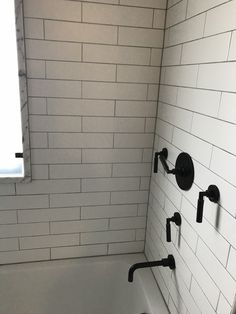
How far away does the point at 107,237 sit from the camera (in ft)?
5.33

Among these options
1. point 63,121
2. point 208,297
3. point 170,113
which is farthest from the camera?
point 63,121

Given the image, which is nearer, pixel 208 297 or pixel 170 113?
pixel 208 297

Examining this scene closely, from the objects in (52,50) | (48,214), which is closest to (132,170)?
(48,214)

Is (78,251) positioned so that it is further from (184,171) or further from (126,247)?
(184,171)

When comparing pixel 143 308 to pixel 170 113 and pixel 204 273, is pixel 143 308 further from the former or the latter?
pixel 170 113

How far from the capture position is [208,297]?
0.93 m

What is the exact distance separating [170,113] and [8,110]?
0.80 metres

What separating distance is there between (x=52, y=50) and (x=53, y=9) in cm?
17

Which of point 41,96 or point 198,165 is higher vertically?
point 41,96

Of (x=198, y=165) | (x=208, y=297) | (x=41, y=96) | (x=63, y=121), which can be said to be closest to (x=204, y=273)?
(x=208, y=297)

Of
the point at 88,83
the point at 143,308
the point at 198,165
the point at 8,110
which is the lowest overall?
the point at 143,308

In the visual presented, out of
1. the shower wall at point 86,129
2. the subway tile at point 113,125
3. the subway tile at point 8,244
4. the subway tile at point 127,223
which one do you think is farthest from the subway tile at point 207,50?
the subway tile at point 8,244

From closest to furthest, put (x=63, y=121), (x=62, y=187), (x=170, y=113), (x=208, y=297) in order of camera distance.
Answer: (x=208, y=297) < (x=170, y=113) < (x=63, y=121) < (x=62, y=187)

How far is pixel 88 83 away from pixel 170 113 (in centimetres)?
44
